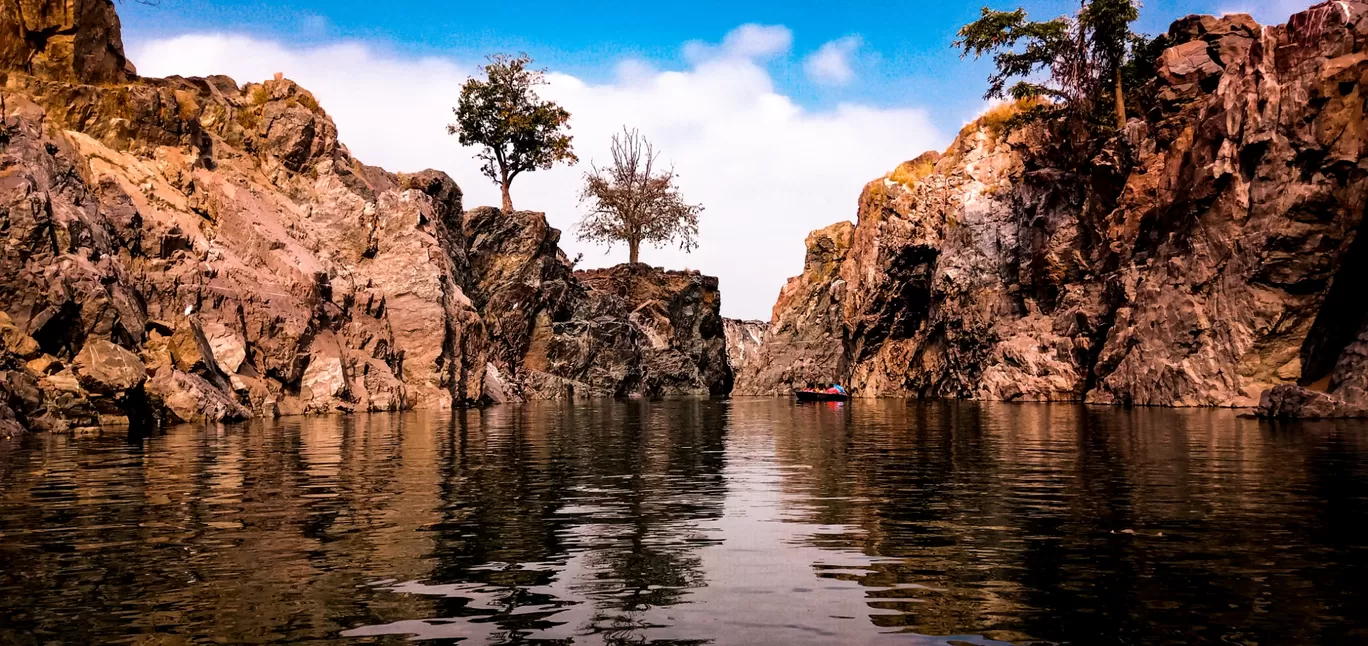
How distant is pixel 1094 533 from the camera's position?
11.3 meters

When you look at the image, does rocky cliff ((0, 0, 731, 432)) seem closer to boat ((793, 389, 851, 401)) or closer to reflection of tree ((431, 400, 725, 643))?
reflection of tree ((431, 400, 725, 643))

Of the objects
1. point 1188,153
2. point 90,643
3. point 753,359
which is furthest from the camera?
point 753,359

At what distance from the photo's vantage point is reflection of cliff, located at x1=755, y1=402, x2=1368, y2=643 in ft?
25.1

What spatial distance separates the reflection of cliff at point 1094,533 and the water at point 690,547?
0.15 feet

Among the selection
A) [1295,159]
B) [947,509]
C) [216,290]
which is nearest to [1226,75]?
[1295,159]

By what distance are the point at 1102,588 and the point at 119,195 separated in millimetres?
42936

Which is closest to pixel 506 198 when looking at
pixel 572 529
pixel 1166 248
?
pixel 1166 248

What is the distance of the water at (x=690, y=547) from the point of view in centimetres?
746

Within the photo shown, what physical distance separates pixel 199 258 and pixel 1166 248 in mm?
Result: 45124

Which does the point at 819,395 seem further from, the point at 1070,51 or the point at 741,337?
the point at 741,337

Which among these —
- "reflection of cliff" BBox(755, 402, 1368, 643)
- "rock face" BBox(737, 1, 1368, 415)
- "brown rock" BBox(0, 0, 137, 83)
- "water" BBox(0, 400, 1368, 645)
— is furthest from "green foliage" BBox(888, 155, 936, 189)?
"water" BBox(0, 400, 1368, 645)

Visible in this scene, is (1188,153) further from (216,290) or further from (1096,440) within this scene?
(216,290)

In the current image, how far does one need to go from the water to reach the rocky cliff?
36.8ft

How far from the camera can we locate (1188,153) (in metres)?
51.4
